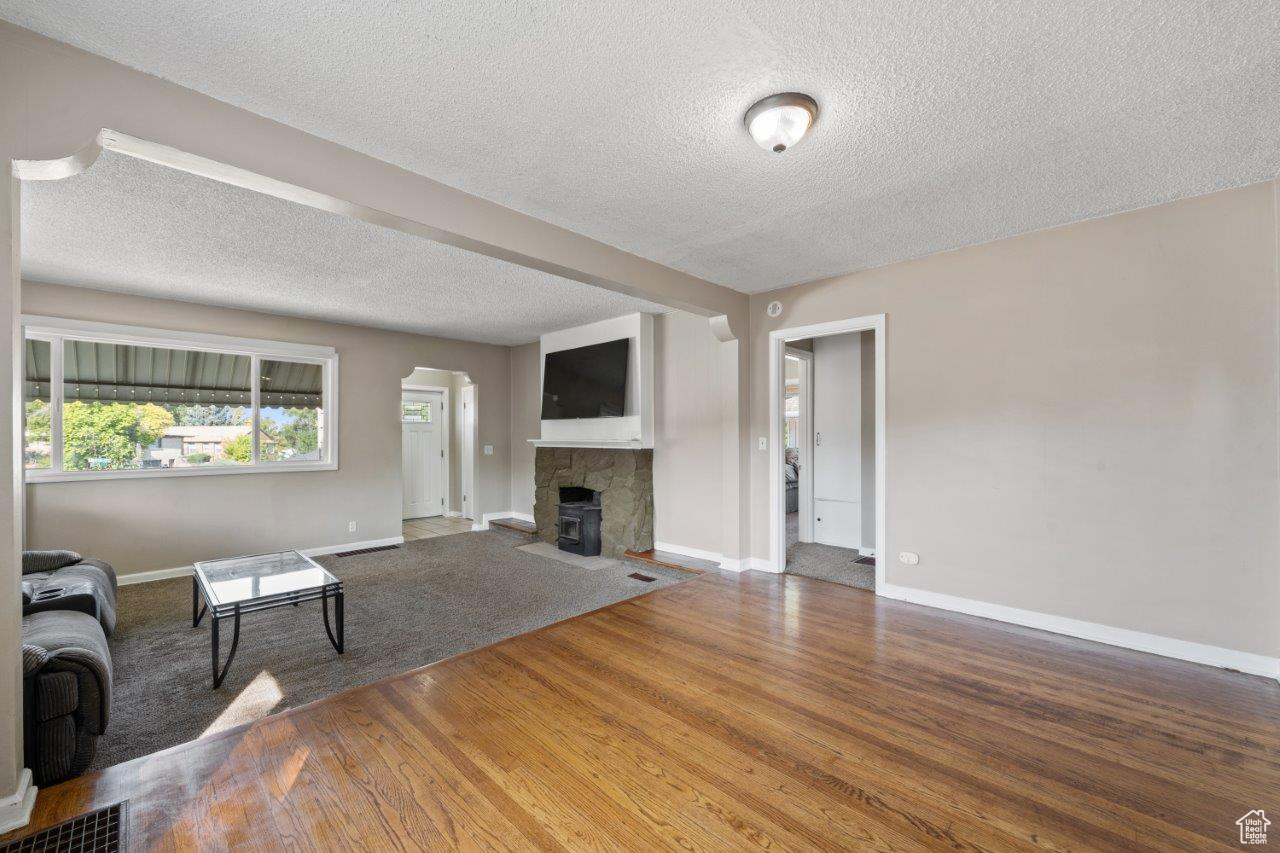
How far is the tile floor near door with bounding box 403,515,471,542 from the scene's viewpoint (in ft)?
21.8

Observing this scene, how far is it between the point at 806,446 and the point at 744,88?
4349 millimetres

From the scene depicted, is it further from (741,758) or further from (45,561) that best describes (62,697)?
(741,758)

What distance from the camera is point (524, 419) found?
7.29 m

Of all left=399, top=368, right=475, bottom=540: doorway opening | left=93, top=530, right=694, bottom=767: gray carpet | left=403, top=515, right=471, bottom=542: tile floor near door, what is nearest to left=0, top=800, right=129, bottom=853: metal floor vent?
left=93, top=530, right=694, bottom=767: gray carpet

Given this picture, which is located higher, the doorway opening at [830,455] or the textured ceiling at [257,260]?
the textured ceiling at [257,260]

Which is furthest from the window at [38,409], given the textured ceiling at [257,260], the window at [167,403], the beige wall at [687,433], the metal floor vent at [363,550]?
the beige wall at [687,433]

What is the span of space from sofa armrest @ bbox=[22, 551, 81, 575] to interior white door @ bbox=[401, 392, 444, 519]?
14.3ft

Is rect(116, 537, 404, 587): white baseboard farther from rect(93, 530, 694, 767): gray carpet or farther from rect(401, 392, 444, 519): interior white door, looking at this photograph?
rect(401, 392, 444, 519): interior white door

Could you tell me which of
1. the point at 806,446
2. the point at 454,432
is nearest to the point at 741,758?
the point at 806,446

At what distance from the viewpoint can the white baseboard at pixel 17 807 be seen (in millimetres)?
1586

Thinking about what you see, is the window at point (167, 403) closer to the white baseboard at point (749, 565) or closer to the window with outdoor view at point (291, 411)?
the window with outdoor view at point (291, 411)

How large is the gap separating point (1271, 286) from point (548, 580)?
4.90m

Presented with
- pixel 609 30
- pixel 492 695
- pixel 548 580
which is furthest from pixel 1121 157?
pixel 548 580

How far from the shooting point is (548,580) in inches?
184
